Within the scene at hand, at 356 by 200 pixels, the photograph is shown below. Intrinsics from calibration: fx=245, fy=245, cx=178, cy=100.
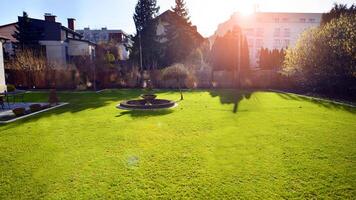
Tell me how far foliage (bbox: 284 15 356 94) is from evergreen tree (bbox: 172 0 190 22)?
1478 centimetres

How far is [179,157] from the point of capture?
651cm

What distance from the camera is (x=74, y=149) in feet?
23.3

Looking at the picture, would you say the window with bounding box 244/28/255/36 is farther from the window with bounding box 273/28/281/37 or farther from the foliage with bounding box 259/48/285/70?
the foliage with bounding box 259/48/285/70

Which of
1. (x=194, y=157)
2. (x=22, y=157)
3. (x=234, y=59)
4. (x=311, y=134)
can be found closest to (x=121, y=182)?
(x=194, y=157)

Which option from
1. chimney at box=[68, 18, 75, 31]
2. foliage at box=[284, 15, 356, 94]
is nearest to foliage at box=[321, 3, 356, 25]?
foliage at box=[284, 15, 356, 94]

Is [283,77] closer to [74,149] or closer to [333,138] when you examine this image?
[333,138]

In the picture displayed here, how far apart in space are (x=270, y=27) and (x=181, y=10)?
30034 mm

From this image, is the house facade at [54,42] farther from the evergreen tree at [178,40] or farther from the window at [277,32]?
the window at [277,32]

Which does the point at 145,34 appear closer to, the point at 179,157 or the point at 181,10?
the point at 181,10

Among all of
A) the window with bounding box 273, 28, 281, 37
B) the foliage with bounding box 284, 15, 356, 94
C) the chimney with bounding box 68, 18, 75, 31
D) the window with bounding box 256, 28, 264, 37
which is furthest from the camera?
the window with bounding box 273, 28, 281, 37

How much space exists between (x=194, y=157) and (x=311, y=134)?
4669mm

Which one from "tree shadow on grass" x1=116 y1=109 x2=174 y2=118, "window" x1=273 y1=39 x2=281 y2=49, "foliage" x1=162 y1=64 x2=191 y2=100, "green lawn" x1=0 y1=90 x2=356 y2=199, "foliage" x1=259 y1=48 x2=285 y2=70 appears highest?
"window" x1=273 y1=39 x2=281 y2=49

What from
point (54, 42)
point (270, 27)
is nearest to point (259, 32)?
point (270, 27)

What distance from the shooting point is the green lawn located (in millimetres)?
4834
